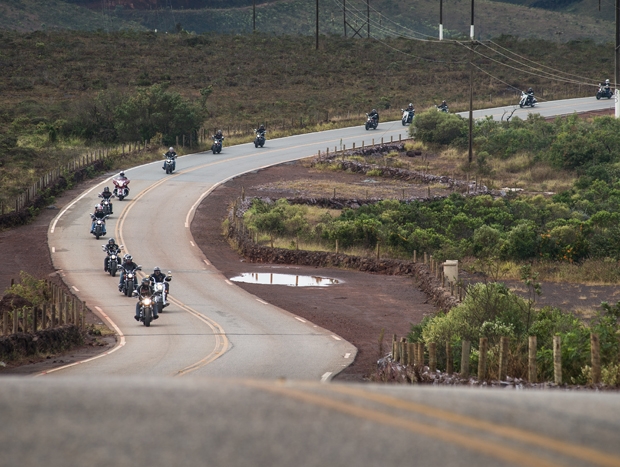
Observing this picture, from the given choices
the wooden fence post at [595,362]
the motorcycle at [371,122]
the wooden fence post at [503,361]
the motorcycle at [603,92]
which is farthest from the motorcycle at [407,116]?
the wooden fence post at [595,362]

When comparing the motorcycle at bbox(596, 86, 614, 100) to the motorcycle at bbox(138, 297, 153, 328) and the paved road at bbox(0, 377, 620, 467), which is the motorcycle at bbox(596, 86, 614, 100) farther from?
the paved road at bbox(0, 377, 620, 467)

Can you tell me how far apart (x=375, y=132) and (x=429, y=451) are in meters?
74.4

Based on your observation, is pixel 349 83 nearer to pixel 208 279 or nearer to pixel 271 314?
pixel 208 279

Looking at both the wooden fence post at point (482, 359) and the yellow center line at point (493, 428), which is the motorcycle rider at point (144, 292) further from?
the yellow center line at point (493, 428)

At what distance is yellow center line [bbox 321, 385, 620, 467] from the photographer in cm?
432

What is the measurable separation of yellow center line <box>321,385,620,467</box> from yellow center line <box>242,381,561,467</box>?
10 centimetres

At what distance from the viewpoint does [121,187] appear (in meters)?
54.0

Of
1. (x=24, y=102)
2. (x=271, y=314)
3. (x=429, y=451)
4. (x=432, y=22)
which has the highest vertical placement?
(x=432, y=22)

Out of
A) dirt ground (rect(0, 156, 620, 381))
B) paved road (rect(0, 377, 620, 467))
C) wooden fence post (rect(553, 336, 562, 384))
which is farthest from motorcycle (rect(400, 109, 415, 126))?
paved road (rect(0, 377, 620, 467))

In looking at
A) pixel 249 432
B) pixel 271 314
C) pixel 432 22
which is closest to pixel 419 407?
pixel 249 432

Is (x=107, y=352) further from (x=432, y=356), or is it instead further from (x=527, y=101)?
(x=527, y=101)

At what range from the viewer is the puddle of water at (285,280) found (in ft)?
120

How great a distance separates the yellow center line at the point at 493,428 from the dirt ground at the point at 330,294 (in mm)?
15998

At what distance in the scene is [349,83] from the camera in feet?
343
